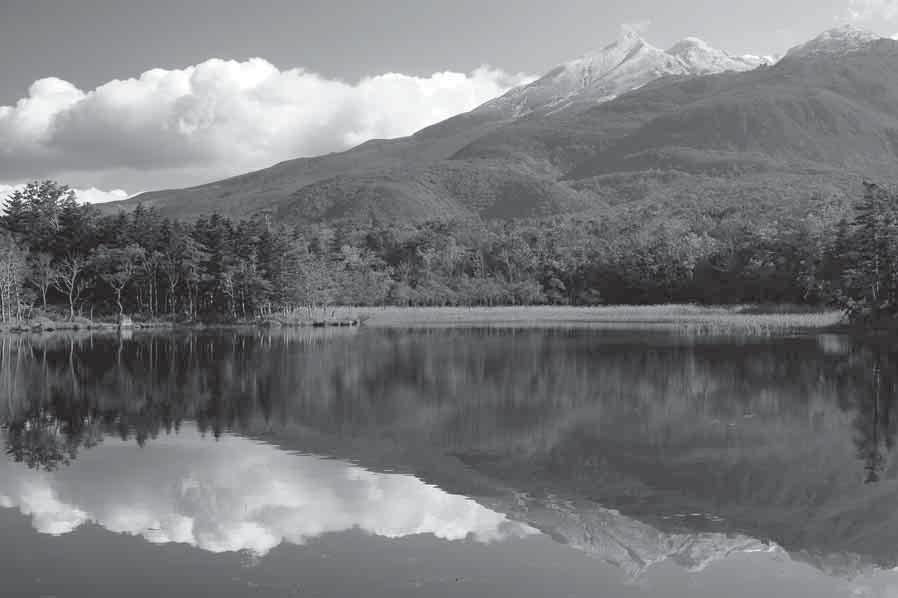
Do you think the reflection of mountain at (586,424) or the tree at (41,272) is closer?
the reflection of mountain at (586,424)

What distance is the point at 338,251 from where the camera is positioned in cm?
9669

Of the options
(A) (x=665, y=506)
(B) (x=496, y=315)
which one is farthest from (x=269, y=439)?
(B) (x=496, y=315)

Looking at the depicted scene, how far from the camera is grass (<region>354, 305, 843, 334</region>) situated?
5381 centimetres

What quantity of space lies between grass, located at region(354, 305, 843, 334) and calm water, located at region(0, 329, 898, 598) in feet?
93.7

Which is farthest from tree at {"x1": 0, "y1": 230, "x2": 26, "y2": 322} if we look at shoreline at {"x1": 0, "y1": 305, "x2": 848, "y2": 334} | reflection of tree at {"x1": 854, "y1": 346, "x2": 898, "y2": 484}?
reflection of tree at {"x1": 854, "y1": 346, "x2": 898, "y2": 484}

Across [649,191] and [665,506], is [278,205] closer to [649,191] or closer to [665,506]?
[649,191]

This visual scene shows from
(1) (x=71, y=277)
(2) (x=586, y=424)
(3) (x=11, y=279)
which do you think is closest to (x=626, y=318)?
(1) (x=71, y=277)

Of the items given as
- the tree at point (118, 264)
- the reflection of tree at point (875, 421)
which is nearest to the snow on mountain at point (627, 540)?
the reflection of tree at point (875, 421)

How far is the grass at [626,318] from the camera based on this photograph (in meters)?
53.8

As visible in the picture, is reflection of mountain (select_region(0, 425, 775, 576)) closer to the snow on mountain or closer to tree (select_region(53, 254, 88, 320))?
the snow on mountain

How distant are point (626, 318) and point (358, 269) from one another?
31.4 m

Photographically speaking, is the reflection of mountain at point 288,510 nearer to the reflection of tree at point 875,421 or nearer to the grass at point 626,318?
the reflection of tree at point 875,421

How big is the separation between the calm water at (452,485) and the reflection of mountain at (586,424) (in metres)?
0.07

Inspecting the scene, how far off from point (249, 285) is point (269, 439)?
165 feet
